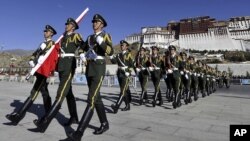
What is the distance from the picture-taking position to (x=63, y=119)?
24.6ft

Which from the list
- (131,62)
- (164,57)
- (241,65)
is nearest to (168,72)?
(164,57)

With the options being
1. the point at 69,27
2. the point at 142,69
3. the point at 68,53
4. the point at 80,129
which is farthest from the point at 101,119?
the point at 142,69

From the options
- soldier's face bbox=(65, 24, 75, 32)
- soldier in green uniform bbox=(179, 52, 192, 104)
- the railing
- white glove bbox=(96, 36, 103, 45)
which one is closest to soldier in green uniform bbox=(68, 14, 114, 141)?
white glove bbox=(96, 36, 103, 45)

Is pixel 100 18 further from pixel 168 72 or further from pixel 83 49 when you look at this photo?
pixel 168 72

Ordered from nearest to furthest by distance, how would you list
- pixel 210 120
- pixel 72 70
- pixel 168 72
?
pixel 72 70 < pixel 210 120 < pixel 168 72

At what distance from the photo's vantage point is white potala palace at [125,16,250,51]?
145 metres

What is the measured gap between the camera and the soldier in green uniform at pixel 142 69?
11685 mm

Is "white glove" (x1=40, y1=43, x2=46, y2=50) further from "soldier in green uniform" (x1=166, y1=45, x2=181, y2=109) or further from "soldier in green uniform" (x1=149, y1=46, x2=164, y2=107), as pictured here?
"soldier in green uniform" (x1=149, y1=46, x2=164, y2=107)

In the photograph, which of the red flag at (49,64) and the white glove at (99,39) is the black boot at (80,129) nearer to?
the white glove at (99,39)

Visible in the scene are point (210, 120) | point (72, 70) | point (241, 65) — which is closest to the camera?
point (72, 70)

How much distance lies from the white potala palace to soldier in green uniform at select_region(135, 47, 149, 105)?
124m

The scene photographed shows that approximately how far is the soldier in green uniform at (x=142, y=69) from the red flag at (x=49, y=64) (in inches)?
208

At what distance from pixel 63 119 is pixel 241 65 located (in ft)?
346

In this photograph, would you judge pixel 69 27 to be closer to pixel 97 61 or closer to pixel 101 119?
pixel 97 61
